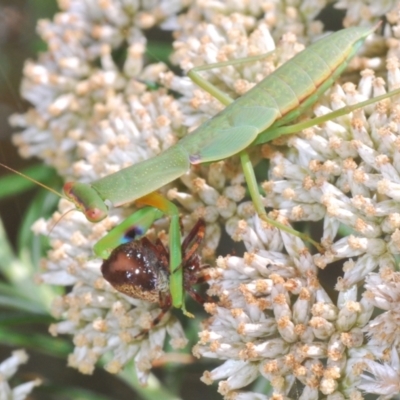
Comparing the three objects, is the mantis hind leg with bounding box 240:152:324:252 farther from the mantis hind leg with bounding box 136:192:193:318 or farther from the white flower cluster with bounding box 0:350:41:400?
the white flower cluster with bounding box 0:350:41:400

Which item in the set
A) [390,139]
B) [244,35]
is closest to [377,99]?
[390,139]

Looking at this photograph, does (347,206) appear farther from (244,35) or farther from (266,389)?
(244,35)

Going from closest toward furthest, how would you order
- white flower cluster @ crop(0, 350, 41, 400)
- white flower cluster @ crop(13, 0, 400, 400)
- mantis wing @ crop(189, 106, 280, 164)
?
white flower cluster @ crop(13, 0, 400, 400)
mantis wing @ crop(189, 106, 280, 164)
white flower cluster @ crop(0, 350, 41, 400)

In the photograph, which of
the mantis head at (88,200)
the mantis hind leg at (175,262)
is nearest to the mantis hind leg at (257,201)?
the mantis hind leg at (175,262)

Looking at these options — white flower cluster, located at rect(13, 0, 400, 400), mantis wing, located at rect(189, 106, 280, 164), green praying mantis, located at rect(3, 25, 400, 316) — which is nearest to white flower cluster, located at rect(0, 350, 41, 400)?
white flower cluster, located at rect(13, 0, 400, 400)

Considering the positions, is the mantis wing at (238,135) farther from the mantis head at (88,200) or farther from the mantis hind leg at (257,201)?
the mantis head at (88,200)

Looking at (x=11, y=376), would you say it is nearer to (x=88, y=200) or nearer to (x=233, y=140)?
(x=88, y=200)

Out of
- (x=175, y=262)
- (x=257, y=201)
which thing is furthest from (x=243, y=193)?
(x=175, y=262)
